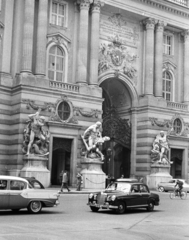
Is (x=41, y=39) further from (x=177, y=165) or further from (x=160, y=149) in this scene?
(x=177, y=165)

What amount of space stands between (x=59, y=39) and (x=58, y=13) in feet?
8.29

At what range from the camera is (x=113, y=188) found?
71.6 feet

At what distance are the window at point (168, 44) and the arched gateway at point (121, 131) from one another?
623 cm

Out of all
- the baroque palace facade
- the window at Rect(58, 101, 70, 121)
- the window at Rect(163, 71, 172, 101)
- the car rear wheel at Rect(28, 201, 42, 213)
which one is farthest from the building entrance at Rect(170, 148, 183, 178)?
the car rear wheel at Rect(28, 201, 42, 213)

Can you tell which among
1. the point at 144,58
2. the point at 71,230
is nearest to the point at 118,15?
the point at 144,58

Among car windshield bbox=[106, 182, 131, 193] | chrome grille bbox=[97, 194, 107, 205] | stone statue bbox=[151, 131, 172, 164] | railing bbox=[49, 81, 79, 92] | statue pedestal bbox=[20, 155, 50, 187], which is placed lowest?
chrome grille bbox=[97, 194, 107, 205]

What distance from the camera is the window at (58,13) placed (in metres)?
39.9

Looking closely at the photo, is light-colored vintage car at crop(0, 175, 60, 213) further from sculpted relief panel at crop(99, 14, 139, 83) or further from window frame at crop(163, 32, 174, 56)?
window frame at crop(163, 32, 174, 56)

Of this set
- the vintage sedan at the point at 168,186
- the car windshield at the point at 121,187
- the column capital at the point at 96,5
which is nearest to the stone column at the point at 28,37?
the column capital at the point at 96,5

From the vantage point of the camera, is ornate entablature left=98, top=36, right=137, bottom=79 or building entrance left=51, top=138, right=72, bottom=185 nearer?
building entrance left=51, top=138, right=72, bottom=185

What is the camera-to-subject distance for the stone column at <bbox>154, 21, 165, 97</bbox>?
44188 millimetres

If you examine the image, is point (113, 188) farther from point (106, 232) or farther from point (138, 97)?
point (138, 97)

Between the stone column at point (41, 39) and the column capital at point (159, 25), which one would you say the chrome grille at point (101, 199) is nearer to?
the stone column at point (41, 39)

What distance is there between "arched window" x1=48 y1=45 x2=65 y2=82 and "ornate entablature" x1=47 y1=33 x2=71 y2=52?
0.48 m
